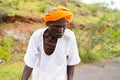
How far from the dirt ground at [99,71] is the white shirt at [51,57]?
444 cm

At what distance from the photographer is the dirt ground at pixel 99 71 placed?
8.40 m

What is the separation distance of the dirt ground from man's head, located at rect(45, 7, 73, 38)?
465cm

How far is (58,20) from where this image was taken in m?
3.55

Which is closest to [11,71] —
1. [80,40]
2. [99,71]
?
[99,71]

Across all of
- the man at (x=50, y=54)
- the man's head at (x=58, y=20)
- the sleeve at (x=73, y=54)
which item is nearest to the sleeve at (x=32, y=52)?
the man at (x=50, y=54)

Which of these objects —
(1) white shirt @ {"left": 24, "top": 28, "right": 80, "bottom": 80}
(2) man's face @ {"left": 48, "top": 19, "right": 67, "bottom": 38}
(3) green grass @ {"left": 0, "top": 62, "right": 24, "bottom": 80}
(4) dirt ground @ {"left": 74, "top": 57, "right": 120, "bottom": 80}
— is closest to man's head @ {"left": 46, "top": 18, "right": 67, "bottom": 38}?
(2) man's face @ {"left": 48, "top": 19, "right": 67, "bottom": 38}

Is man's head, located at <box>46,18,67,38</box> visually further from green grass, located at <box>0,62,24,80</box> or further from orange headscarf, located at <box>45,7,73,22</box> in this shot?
green grass, located at <box>0,62,24,80</box>

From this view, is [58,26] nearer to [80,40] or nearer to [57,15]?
[57,15]

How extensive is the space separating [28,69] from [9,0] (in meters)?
8.19

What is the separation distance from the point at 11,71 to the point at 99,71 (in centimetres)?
232

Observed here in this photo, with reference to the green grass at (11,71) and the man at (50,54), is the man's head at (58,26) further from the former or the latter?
the green grass at (11,71)

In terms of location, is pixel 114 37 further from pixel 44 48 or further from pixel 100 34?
pixel 44 48

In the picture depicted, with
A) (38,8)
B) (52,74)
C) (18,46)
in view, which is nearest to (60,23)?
(52,74)

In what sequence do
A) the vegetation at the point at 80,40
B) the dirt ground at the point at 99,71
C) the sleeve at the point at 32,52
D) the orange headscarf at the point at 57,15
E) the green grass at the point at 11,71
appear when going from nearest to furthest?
the orange headscarf at the point at 57,15 < the sleeve at the point at 32,52 < the green grass at the point at 11,71 < the dirt ground at the point at 99,71 < the vegetation at the point at 80,40
